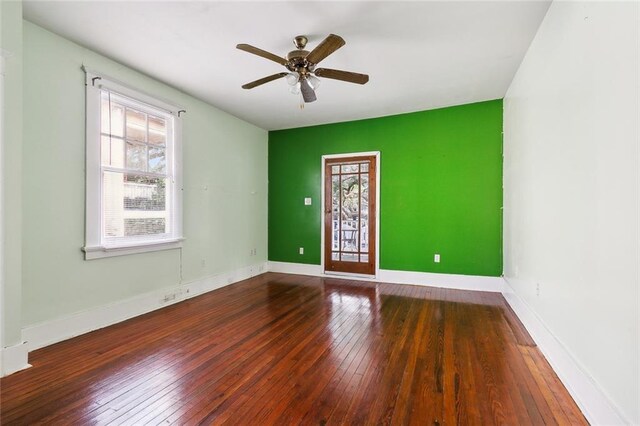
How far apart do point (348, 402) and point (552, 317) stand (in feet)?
5.74

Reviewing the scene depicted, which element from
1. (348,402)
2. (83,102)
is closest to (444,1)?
(348,402)

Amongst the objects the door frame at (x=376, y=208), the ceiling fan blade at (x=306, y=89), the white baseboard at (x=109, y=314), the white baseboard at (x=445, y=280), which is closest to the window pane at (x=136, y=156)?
the white baseboard at (x=109, y=314)

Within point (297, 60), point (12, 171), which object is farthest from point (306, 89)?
point (12, 171)

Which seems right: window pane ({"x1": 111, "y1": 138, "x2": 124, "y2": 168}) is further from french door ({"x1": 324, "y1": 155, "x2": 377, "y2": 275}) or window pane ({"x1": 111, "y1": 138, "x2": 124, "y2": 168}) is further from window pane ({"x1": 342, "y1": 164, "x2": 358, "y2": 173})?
window pane ({"x1": 342, "y1": 164, "x2": 358, "y2": 173})

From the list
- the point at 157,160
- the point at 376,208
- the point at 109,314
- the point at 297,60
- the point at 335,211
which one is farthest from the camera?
the point at 335,211

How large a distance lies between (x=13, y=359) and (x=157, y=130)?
2604 millimetres

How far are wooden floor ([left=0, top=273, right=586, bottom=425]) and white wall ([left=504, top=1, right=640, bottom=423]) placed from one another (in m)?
0.49

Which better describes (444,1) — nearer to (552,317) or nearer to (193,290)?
(552,317)

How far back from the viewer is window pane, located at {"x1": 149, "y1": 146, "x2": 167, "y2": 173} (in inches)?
140

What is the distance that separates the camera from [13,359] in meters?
2.15

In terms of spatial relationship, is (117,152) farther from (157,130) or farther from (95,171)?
(157,130)

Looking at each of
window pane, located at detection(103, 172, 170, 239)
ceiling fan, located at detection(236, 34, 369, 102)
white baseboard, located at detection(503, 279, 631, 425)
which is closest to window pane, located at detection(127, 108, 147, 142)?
window pane, located at detection(103, 172, 170, 239)

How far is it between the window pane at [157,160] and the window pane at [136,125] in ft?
0.57

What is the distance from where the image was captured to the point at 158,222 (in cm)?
368
